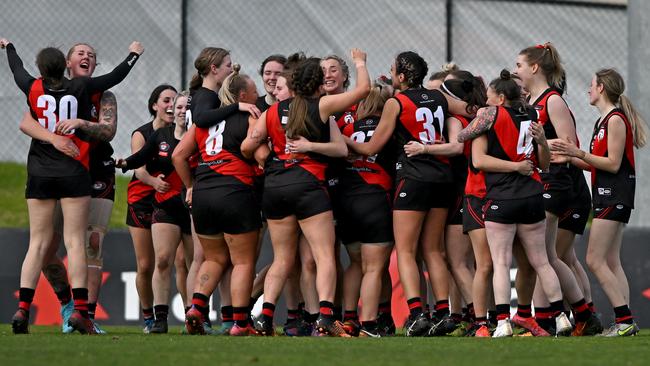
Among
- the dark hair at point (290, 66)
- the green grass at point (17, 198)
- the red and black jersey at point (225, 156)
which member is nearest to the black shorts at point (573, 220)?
the dark hair at point (290, 66)

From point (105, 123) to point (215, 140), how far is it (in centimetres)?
91

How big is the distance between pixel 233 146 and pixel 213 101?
446mm

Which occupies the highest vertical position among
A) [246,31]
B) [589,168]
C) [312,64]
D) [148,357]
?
[246,31]

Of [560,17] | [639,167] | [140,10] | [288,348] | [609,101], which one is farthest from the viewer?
[560,17]

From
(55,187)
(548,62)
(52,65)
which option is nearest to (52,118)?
(52,65)

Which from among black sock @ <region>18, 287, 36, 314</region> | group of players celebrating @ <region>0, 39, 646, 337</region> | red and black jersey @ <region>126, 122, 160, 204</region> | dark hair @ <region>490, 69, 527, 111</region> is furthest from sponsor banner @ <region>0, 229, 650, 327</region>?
dark hair @ <region>490, 69, 527, 111</region>

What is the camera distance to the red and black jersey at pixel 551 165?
33.6 feet

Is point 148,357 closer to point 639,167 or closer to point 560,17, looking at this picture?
point 639,167

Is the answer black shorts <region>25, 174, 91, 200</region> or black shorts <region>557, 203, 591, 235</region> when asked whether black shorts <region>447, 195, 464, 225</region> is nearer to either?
black shorts <region>557, 203, 591, 235</region>

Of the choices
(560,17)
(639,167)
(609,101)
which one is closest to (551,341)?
(609,101)

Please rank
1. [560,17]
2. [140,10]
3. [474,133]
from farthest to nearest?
[560,17], [140,10], [474,133]

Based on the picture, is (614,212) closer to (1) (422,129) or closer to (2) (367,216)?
(1) (422,129)

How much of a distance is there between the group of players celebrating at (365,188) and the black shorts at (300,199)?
0.03ft

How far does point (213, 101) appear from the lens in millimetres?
10320
